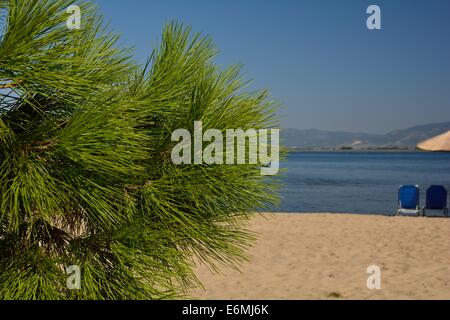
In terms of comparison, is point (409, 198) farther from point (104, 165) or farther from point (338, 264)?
point (104, 165)

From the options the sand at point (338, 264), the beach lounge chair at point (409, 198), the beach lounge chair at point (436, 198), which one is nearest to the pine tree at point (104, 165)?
the sand at point (338, 264)

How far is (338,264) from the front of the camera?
831 cm

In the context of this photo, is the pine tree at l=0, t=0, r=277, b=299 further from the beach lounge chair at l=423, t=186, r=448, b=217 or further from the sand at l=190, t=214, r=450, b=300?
the beach lounge chair at l=423, t=186, r=448, b=217

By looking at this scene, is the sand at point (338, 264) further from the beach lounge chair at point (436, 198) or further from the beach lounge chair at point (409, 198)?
the beach lounge chair at point (436, 198)

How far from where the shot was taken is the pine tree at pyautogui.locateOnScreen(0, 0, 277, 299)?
1680 millimetres

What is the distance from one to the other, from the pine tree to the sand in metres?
2.27

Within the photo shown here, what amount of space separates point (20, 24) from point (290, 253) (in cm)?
804

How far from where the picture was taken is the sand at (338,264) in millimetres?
6633

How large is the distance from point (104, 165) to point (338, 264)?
23.2 feet

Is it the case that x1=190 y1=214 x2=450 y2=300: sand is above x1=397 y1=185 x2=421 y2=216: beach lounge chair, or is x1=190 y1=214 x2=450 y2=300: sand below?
below

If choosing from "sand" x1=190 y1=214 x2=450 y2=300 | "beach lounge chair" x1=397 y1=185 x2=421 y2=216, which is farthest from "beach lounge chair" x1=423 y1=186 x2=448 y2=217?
"sand" x1=190 y1=214 x2=450 y2=300

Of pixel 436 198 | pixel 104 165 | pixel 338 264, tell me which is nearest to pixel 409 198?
pixel 436 198
